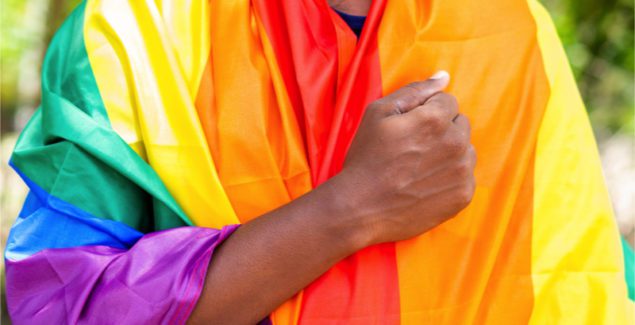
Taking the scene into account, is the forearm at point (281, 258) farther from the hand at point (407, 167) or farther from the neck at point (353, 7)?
the neck at point (353, 7)

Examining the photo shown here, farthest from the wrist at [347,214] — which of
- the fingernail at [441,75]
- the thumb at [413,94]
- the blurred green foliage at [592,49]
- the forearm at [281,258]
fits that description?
the blurred green foliage at [592,49]

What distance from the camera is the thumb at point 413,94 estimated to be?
1.26 meters

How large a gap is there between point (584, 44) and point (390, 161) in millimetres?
3989

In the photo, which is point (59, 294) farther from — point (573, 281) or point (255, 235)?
point (573, 281)

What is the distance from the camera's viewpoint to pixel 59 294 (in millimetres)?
1205

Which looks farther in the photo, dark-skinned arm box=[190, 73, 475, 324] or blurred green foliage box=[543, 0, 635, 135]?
blurred green foliage box=[543, 0, 635, 135]

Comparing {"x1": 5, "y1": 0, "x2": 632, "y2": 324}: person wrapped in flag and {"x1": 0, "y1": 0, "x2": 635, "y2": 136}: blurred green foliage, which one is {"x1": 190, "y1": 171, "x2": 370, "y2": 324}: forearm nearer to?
{"x1": 5, "y1": 0, "x2": 632, "y2": 324}: person wrapped in flag

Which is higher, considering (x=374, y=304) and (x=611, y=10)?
(x=374, y=304)

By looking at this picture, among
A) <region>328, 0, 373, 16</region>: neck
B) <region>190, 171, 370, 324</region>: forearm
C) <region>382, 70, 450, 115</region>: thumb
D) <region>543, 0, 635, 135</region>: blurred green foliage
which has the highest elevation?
<region>328, 0, 373, 16</region>: neck

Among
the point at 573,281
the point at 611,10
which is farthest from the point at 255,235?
the point at 611,10

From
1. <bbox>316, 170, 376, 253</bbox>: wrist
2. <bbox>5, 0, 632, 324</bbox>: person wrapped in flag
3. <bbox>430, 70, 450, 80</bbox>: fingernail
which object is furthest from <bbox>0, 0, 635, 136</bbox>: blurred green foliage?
<bbox>316, 170, 376, 253</bbox>: wrist

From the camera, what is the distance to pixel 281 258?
3.93 feet

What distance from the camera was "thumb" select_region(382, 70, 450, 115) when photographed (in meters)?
1.26

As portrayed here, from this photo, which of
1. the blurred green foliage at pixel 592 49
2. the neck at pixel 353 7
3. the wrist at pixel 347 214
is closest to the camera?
the wrist at pixel 347 214
